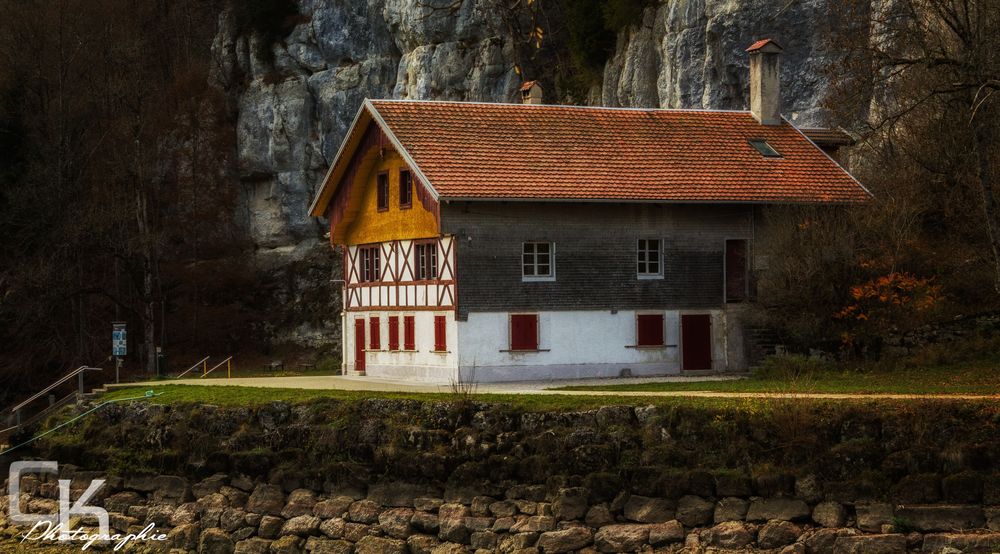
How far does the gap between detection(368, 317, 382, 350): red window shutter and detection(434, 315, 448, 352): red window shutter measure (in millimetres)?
3791

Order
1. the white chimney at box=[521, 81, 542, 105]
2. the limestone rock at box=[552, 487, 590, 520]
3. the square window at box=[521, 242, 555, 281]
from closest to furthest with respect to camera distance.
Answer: the limestone rock at box=[552, 487, 590, 520] < the square window at box=[521, 242, 555, 281] < the white chimney at box=[521, 81, 542, 105]

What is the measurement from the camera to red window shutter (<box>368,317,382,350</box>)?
123 ft

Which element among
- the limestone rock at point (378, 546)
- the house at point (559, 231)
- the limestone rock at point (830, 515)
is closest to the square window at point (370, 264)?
the house at point (559, 231)

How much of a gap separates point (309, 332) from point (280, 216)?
744 cm

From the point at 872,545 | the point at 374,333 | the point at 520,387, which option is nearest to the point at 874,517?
the point at 872,545

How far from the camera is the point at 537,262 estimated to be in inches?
1325

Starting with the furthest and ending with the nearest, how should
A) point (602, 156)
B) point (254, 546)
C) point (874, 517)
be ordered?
point (602, 156), point (254, 546), point (874, 517)

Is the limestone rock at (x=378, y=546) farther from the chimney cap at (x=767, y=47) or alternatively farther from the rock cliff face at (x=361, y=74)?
the rock cliff face at (x=361, y=74)

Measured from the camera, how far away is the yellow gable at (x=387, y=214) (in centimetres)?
3427

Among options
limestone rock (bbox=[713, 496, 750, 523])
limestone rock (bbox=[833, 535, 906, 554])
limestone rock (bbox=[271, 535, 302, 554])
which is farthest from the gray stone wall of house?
→ limestone rock (bbox=[833, 535, 906, 554])

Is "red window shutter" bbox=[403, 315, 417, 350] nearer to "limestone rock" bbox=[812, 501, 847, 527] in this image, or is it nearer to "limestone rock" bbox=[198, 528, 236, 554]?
"limestone rock" bbox=[198, 528, 236, 554]

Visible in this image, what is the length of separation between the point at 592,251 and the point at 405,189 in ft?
16.5

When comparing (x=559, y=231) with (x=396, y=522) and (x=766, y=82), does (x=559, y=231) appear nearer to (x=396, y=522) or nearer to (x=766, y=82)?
(x=766, y=82)

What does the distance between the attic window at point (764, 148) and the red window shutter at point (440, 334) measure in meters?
9.89
